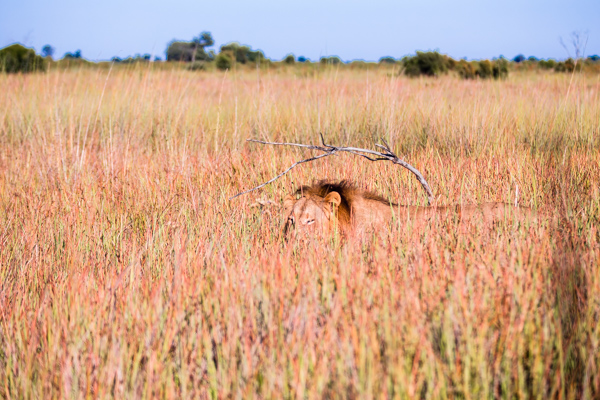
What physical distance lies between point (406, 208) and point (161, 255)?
140cm

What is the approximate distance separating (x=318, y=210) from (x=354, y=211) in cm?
23

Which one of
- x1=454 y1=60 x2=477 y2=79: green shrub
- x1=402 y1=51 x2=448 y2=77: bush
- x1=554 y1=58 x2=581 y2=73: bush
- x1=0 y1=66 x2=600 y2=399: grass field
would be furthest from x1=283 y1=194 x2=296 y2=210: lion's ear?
x1=454 y1=60 x2=477 y2=79: green shrub

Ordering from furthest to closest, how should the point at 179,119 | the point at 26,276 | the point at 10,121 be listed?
the point at 10,121, the point at 179,119, the point at 26,276

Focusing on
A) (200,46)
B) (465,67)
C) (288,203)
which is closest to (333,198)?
(288,203)

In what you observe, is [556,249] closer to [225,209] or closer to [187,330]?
[187,330]

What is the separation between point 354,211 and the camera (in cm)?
292

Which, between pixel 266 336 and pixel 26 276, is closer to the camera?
pixel 266 336

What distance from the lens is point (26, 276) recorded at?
106 inches

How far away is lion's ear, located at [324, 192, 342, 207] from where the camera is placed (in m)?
2.84

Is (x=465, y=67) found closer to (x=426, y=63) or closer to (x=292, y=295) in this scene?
(x=426, y=63)

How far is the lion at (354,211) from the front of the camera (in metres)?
2.70

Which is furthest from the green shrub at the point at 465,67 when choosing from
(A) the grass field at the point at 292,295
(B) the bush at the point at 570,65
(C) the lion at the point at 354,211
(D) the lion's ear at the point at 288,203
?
(D) the lion's ear at the point at 288,203

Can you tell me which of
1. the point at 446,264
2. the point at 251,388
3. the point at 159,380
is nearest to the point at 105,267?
the point at 159,380

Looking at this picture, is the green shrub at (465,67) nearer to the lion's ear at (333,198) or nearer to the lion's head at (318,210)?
the lion's head at (318,210)
